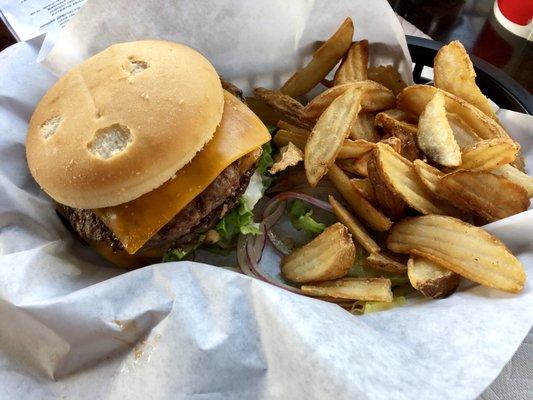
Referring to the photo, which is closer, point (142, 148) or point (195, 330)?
point (195, 330)

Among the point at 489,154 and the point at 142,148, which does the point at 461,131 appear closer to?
the point at 489,154

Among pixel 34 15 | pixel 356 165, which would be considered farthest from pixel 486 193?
pixel 34 15

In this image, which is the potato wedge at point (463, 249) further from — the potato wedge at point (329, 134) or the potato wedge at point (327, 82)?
the potato wedge at point (327, 82)

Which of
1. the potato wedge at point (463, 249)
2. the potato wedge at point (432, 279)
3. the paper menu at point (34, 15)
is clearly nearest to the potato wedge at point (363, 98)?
the potato wedge at point (463, 249)

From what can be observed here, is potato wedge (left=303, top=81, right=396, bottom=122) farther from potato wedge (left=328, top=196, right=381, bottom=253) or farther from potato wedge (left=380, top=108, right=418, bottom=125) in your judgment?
potato wedge (left=328, top=196, right=381, bottom=253)

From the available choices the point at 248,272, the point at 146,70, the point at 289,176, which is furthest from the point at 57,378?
the point at 289,176

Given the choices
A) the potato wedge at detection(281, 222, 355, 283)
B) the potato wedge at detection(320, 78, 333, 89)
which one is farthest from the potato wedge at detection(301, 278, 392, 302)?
the potato wedge at detection(320, 78, 333, 89)

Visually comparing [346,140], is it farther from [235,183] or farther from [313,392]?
[313,392]
